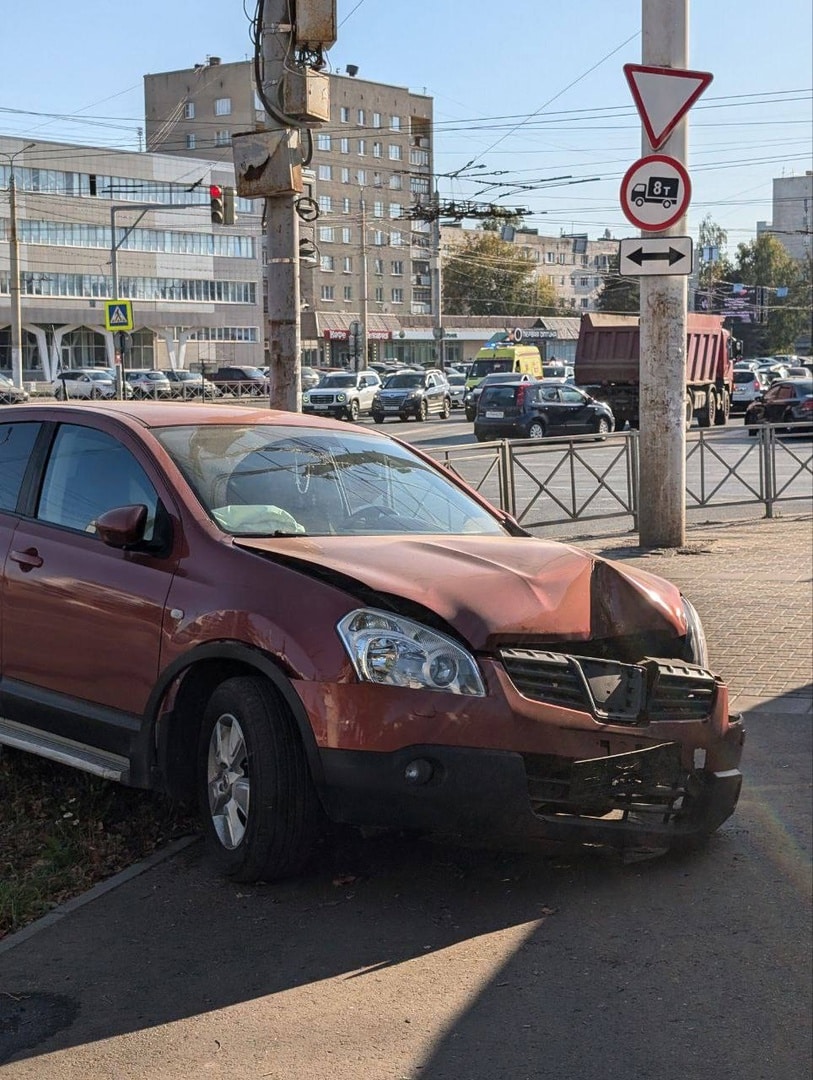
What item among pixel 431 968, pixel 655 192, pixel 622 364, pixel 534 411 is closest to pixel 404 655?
pixel 431 968

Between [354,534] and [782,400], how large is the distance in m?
35.0

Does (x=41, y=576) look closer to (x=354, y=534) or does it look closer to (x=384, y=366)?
(x=354, y=534)

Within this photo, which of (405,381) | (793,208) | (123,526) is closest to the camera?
(123,526)

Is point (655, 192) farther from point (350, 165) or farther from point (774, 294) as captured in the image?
point (774, 294)

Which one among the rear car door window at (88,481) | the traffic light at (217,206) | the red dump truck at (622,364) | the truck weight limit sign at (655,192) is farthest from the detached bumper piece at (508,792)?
the red dump truck at (622,364)

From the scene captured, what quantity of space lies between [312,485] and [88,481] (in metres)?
0.90

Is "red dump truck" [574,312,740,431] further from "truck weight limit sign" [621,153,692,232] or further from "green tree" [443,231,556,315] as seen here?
"green tree" [443,231,556,315]

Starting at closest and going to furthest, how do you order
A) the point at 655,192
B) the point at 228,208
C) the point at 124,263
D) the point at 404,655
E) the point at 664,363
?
the point at 404,655 < the point at 655,192 < the point at 664,363 < the point at 228,208 < the point at 124,263

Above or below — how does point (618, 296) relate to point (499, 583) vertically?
above

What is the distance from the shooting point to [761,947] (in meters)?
4.26

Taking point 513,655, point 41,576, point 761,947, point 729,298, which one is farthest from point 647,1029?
point 729,298

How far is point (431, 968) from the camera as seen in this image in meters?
4.06

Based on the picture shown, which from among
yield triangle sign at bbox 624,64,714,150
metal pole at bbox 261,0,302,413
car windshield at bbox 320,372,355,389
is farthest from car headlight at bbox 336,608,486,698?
car windshield at bbox 320,372,355,389

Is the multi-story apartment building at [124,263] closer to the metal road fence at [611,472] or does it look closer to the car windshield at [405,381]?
the car windshield at [405,381]
